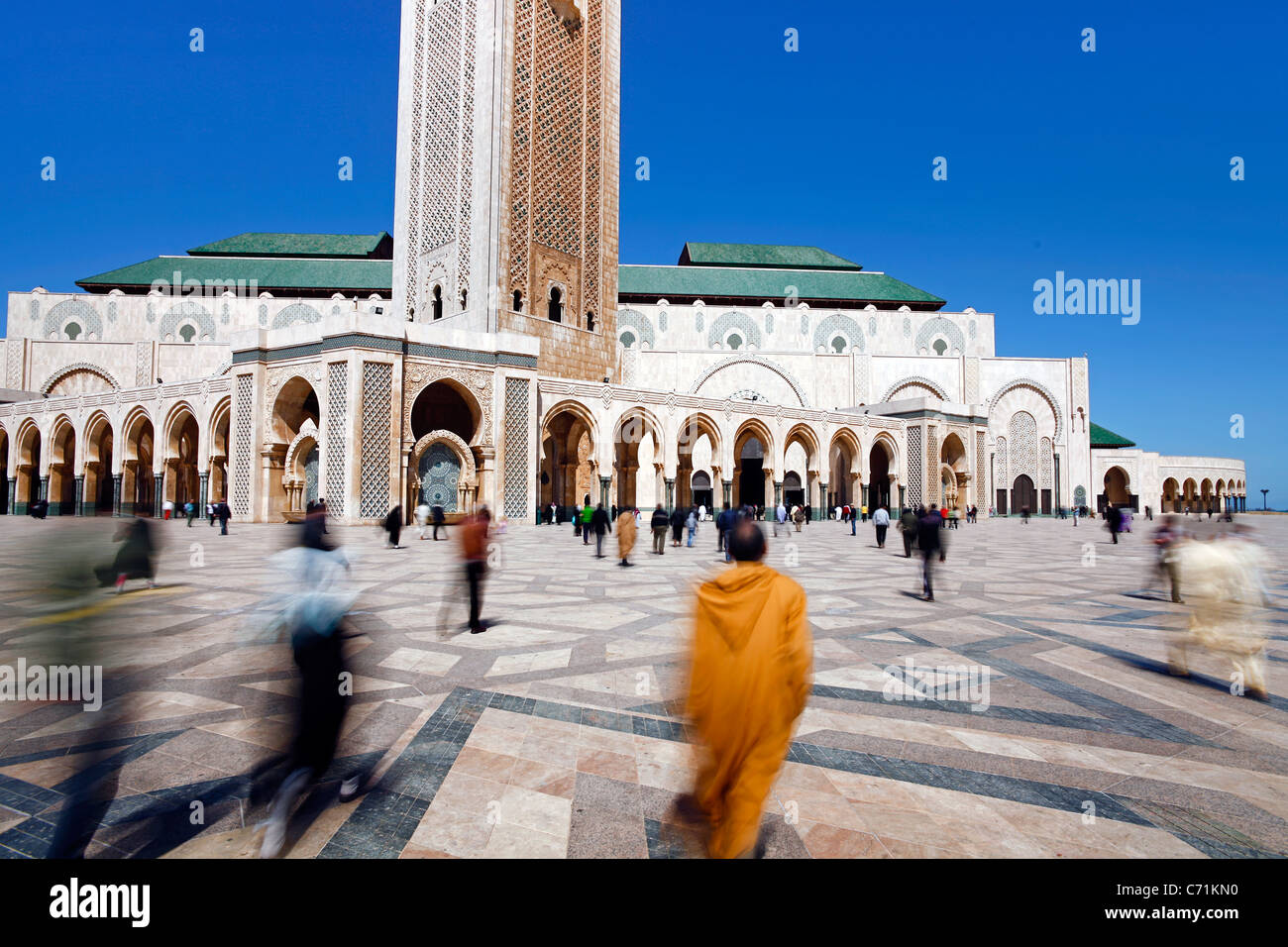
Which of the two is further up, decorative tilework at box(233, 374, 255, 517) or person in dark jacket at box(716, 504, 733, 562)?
decorative tilework at box(233, 374, 255, 517)

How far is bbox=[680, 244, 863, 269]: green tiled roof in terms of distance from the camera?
48406 mm

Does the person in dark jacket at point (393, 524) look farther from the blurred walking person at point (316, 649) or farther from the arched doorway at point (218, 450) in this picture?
the arched doorway at point (218, 450)

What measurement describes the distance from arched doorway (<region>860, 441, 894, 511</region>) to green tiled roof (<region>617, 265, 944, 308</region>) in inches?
484

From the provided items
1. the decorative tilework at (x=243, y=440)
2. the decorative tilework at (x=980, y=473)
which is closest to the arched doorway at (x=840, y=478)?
the decorative tilework at (x=980, y=473)

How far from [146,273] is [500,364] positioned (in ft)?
115

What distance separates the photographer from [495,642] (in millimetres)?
5113

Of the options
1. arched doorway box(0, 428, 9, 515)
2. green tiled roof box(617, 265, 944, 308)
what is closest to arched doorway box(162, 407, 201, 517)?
arched doorway box(0, 428, 9, 515)

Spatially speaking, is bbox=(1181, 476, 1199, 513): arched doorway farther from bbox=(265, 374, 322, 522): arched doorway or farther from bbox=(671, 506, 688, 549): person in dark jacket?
bbox=(265, 374, 322, 522): arched doorway

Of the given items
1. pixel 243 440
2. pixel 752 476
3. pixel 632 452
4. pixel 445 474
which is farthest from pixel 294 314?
pixel 752 476

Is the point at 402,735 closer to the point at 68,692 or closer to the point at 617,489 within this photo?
the point at 68,692

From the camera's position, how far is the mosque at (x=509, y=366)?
20.0 m

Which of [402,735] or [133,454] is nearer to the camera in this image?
[402,735]

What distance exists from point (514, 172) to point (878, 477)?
25.2m

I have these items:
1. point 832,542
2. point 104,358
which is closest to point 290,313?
point 104,358
